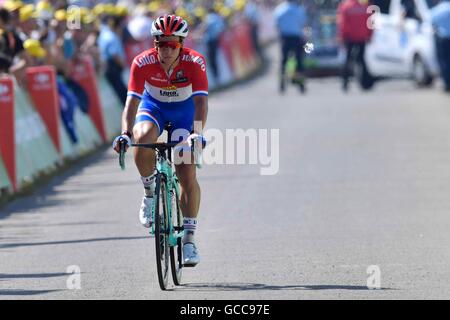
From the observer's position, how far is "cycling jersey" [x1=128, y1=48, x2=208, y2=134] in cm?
1009

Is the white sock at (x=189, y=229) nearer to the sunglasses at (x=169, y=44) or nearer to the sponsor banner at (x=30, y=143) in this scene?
the sunglasses at (x=169, y=44)

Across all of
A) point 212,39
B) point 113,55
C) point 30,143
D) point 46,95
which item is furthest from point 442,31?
point 30,143

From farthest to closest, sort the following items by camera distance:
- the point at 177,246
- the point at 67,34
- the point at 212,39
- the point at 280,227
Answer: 1. the point at 212,39
2. the point at 67,34
3. the point at 280,227
4. the point at 177,246

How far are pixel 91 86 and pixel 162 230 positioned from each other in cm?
1157

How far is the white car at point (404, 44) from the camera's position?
28.9m

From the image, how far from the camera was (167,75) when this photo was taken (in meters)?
10.1

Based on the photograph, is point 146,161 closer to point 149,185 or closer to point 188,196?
point 149,185

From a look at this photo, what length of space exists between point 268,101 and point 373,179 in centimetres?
1323

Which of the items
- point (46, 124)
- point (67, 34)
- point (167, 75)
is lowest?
point (46, 124)

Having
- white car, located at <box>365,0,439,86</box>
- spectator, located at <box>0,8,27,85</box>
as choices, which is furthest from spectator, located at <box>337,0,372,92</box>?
spectator, located at <box>0,8,27,85</box>

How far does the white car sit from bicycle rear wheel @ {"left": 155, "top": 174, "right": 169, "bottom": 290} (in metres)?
18.8

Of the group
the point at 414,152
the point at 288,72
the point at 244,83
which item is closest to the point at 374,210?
the point at 414,152

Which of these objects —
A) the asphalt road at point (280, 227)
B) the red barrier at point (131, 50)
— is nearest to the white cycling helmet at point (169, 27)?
the asphalt road at point (280, 227)

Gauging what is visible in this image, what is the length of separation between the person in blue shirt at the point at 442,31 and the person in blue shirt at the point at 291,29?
3.68 metres
